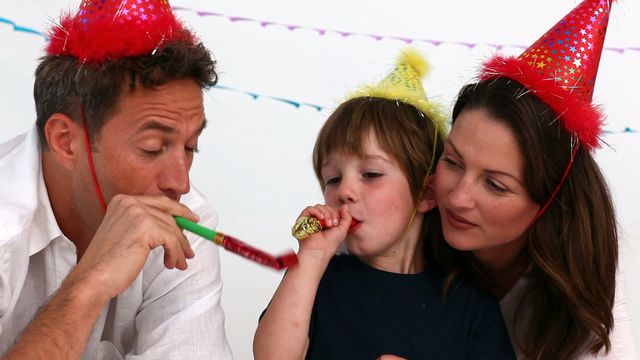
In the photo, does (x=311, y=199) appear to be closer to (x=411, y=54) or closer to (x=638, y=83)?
(x=411, y=54)

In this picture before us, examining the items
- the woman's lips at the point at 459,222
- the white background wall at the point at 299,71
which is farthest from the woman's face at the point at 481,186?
the white background wall at the point at 299,71

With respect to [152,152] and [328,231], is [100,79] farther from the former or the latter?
[328,231]

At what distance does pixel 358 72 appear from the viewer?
10.8 feet

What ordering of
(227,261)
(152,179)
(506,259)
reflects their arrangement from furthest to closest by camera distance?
(227,261)
(506,259)
(152,179)

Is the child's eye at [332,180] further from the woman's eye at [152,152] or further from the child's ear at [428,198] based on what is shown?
the woman's eye at [152,152]

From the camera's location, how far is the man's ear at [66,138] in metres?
1.68

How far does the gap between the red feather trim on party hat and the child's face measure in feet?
1.04

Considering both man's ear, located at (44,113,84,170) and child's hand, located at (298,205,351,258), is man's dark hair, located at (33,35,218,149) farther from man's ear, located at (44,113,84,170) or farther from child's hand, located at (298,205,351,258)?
child's hand, located at (298,205,351,258)

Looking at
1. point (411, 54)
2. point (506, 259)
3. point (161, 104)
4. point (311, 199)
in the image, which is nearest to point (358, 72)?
point (311, 199)

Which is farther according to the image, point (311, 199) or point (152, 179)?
point (311, 199)

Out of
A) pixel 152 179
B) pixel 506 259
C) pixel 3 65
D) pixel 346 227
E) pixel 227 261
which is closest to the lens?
pixel 152 179

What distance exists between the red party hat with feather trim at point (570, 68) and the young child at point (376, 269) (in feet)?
0.80

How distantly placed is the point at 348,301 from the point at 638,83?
1907 mm

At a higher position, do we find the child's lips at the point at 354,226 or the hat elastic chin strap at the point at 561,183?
the hat elastic chin strap at the point at 561,183
